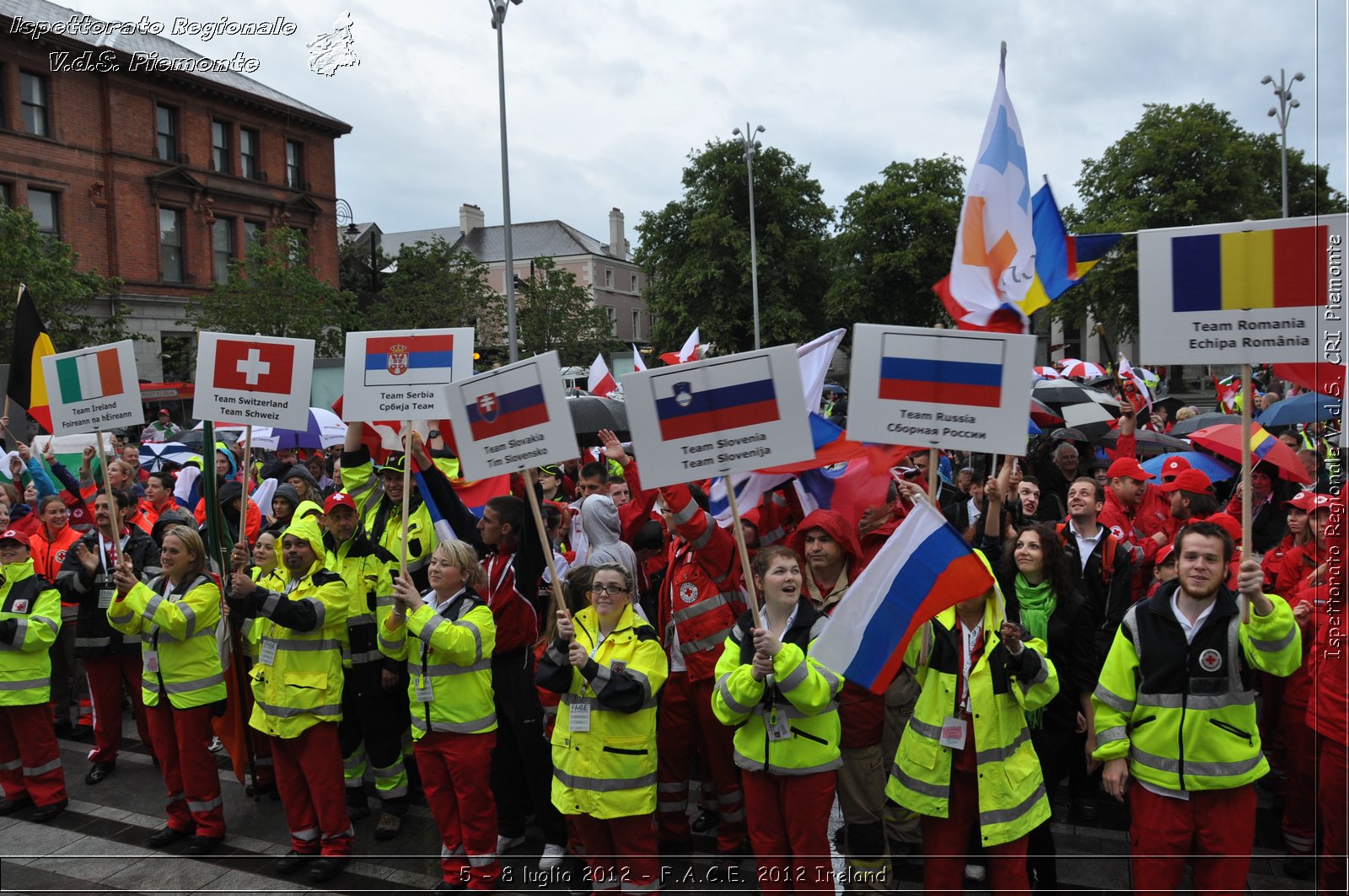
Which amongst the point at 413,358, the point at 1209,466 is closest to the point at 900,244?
the point at 1209,466

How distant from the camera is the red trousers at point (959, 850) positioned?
402 centimetres

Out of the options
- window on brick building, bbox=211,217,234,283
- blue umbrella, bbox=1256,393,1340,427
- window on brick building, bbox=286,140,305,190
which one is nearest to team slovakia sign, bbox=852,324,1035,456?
blue umbrella, bbox=1256,393,1340,427

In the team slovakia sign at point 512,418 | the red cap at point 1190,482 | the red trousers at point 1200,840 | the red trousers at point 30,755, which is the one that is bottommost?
the red trousers at point 30,755

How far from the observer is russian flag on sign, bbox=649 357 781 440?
163 inches

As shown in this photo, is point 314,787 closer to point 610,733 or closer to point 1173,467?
point 610,733

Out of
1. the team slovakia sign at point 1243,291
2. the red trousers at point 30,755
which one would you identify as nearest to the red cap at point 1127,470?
the team slovakia sign at point 1243,291

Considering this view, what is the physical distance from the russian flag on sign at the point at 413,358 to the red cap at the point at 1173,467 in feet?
15.7

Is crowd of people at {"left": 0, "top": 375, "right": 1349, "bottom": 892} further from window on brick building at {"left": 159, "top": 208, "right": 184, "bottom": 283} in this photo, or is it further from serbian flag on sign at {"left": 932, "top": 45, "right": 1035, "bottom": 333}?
window on brick building at {"left": 159, "top": 208, "right": 184, "bottom": 283}

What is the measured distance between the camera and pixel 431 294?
117ft

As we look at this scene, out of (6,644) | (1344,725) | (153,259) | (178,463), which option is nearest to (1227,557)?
(1344,725)

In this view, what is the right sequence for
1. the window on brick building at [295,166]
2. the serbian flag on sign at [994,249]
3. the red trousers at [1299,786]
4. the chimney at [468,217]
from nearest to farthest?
1. the red trousers at [1299,786]
2. the serbian flag on sign at [994,249]
3. the window on brick building at [295,166]
4. the chimney at [468,217]

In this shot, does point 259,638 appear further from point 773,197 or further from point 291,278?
point 773,197

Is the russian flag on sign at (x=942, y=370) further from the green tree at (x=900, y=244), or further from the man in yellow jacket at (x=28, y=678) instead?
the green tree at (x=900, y=244)

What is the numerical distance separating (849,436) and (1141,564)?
265 centimetres
